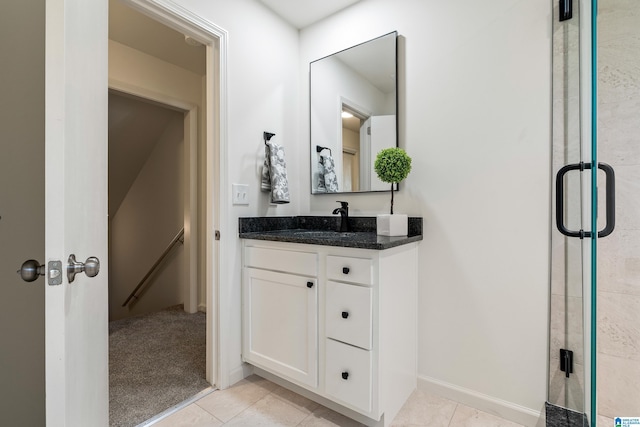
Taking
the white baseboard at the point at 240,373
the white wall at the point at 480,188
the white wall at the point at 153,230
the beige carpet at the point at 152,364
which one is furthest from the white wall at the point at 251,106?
the white wall at the point at 153,230

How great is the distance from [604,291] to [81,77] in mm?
2316

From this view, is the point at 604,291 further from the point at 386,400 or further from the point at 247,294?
the point at 247,294

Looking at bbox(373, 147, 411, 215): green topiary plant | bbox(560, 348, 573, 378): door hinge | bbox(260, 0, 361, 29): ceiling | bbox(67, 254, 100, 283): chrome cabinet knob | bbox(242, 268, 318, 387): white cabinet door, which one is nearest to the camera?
bbox(67, 254, 100, 283): chrome cabinet knob

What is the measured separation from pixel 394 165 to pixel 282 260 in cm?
83

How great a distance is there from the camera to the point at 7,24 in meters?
1.08

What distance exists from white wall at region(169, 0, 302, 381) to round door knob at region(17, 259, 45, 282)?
100 centimetres

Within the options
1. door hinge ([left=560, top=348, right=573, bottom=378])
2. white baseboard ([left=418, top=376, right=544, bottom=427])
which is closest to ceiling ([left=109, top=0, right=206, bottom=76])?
white baseboard ([left=418, top=376, right=544, bottom=427])

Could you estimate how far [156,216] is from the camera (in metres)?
3.69

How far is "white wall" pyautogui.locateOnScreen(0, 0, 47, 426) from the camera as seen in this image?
1072 millimetres

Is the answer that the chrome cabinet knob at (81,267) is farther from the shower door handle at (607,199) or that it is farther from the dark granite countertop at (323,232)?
the shower door handle at (607,199)

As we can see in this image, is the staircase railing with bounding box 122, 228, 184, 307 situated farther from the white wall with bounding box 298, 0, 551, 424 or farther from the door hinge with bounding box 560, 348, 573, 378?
the door hinge with bounding box 560, 348, 573, 378

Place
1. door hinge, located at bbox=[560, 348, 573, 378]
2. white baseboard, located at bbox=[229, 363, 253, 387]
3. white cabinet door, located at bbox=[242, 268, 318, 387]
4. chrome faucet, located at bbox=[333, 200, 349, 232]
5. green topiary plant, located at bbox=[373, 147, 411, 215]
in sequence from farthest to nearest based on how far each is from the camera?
chrome faucet, located at bbox=[333, 200, 349, 232]
white baseboard, located at bbox=[229, 363, 253, 387]
green topiary plant, located at bbox=[373, 147, 411, 215]
white cabinet door, located at bbox=[242, 268, 318, 387]
door hinge, located at bbox=[560, 348, 573, 378]

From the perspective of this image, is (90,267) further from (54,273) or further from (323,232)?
(323,232)

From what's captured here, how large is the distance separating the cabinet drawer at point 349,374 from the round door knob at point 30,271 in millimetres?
1150
